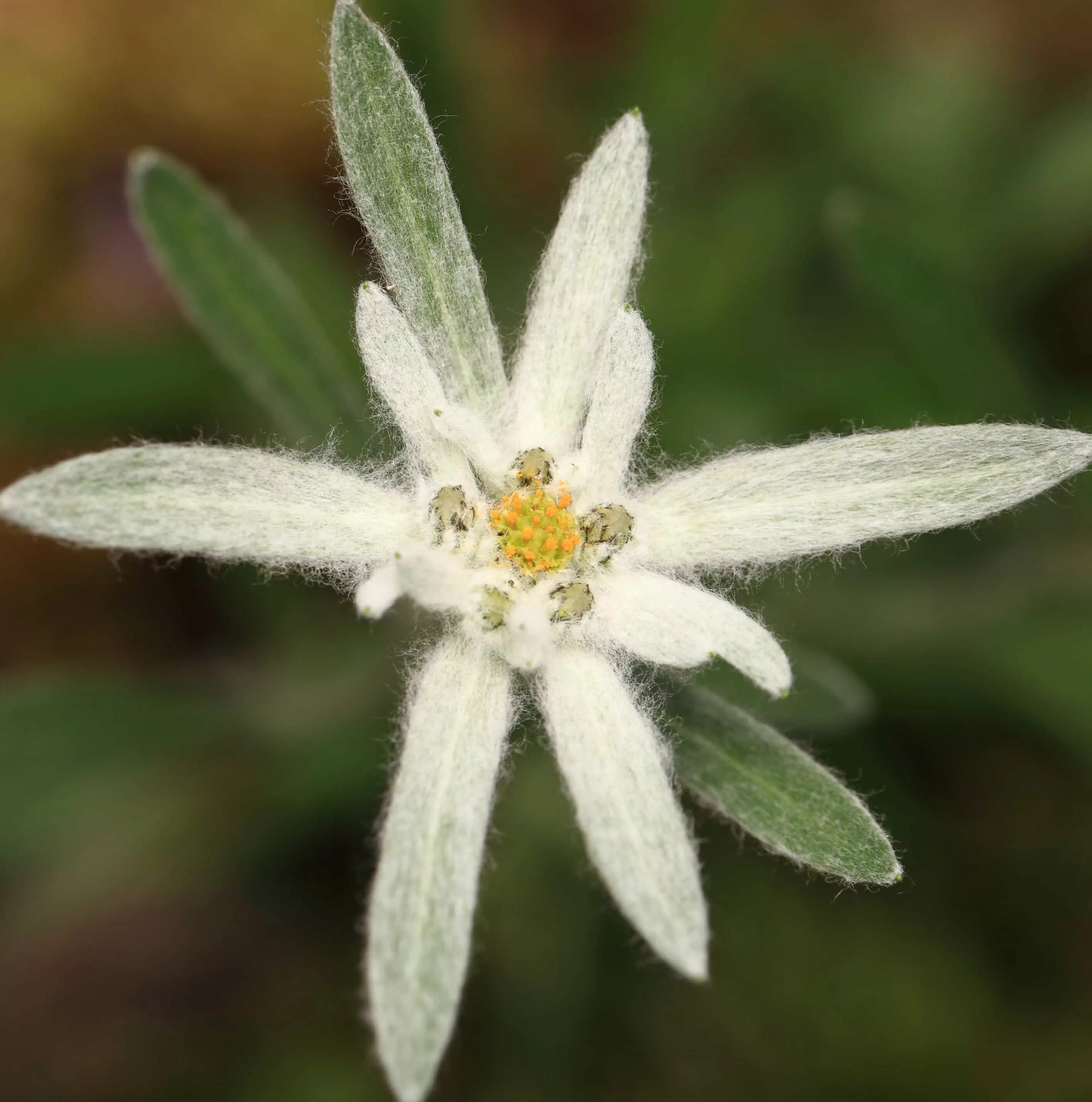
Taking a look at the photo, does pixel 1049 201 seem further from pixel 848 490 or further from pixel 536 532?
pixel 536 532

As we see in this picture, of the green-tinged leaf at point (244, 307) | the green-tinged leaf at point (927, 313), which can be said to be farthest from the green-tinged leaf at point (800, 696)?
A: the green-tinged leaf at point (927, 313)

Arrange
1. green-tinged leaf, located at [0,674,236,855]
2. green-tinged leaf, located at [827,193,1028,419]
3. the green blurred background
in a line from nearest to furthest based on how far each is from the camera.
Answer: green-tinged leaf, located at [0,674,236,855]
green-tinged leaf, located at [827,193,1028,419]
the green blurred background

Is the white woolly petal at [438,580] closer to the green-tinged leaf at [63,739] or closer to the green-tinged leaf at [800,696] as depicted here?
the green-tinged leaf at [800,696]

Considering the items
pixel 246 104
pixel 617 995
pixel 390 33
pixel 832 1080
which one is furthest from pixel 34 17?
pixel 832 1080

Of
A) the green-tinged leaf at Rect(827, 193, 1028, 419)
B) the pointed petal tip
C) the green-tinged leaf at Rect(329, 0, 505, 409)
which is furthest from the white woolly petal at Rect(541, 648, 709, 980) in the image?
the green-tinged leaf at Rect(827, 193, 1028, 419)

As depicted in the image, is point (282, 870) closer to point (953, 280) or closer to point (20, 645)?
point (20, 645)

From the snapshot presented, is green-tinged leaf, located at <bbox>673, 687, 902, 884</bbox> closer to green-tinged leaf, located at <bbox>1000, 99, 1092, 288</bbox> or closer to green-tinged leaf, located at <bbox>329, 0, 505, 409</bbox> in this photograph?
green-tinged leaf, located at <bbox>329, 0, 505, 409</bbox>
